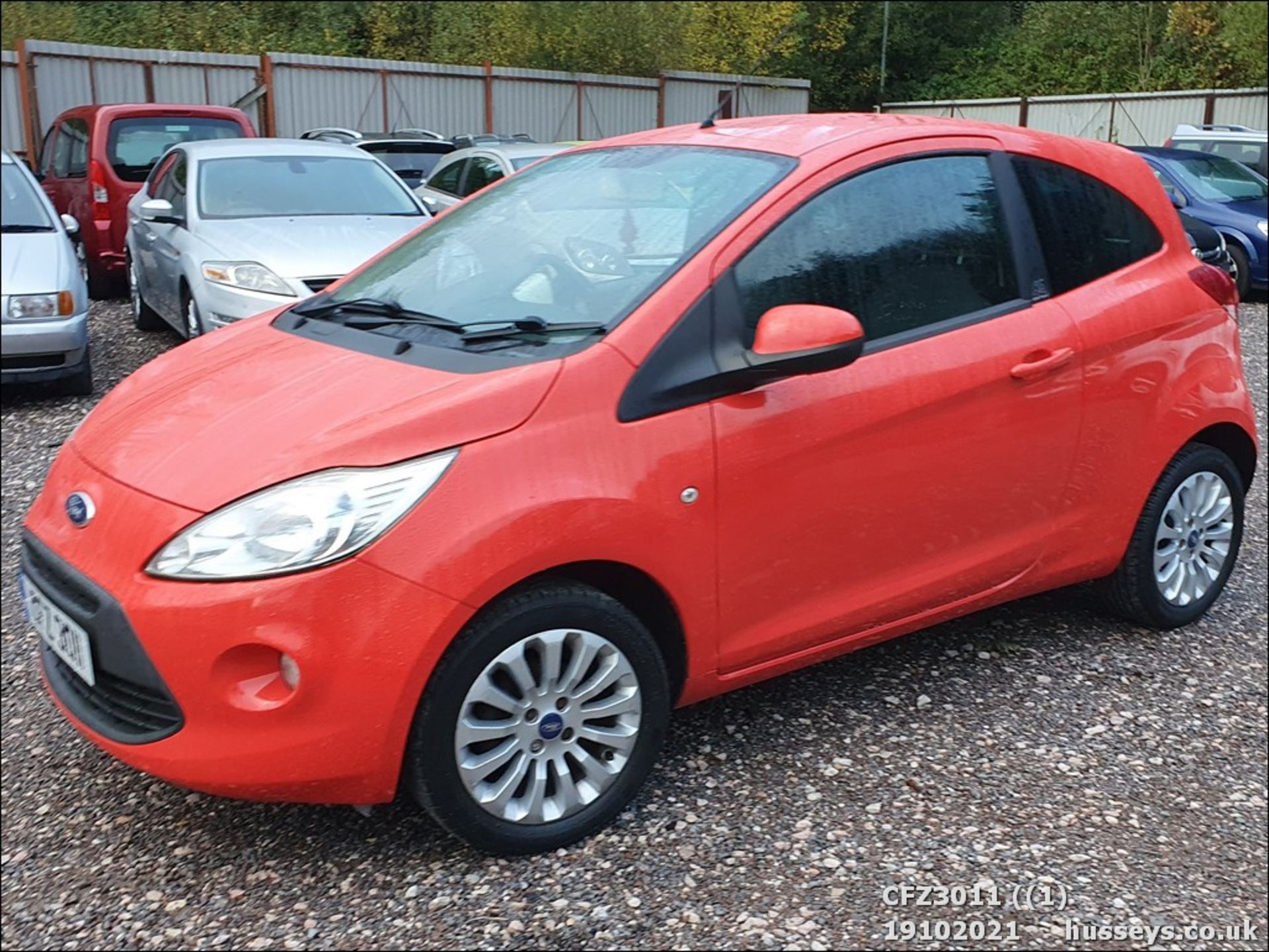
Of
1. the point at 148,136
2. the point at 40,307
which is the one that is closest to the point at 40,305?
the point at 40,307

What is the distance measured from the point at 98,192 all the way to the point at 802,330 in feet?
30.2

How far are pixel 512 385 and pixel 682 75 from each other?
2567 cm

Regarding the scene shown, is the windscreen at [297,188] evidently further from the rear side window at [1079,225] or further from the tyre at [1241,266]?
the tyre at [1241,266]

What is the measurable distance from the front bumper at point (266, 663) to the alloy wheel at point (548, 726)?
0.60 ft

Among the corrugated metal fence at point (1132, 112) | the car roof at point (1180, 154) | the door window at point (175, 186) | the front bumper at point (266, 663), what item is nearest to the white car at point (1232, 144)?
the car roof at point (1180, 154)

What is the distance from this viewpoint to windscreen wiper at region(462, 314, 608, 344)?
10.2 ft

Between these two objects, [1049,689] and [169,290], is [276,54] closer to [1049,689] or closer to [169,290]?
[169,290]

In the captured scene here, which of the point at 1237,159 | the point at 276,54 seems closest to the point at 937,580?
the point at 1237,159

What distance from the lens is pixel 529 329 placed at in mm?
3193

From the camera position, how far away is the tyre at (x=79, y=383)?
734 cm

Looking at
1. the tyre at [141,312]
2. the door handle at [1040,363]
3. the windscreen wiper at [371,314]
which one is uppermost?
Answer: the windscreen wiper at [371,314]

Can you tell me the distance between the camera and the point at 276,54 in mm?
21125

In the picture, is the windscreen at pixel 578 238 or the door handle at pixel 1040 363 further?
the door handle at pixel 1040 363

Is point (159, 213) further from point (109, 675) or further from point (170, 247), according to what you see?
point (109, 675)
